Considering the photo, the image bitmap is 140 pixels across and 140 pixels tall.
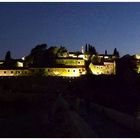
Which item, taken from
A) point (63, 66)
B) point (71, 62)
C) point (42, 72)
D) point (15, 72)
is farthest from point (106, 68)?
point (15, 72)

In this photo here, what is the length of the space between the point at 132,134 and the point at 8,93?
177ft

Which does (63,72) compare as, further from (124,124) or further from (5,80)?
(124,124)

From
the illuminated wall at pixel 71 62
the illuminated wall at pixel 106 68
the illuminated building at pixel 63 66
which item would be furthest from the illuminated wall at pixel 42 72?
the illuminated wall at pixel 106 68

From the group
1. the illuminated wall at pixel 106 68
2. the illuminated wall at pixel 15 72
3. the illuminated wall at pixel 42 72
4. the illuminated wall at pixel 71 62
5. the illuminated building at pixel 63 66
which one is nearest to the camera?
the illuminated wall at pixel 15 72

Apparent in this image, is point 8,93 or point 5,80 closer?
point 8,93

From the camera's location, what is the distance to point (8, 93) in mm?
67500

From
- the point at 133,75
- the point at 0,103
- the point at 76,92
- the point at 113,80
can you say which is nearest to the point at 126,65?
the point at 133,75

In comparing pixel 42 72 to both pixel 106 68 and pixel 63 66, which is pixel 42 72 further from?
pixel 106 68

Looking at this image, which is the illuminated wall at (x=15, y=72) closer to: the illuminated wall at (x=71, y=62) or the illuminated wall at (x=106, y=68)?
the illuminated wall at (x=71, y=62)

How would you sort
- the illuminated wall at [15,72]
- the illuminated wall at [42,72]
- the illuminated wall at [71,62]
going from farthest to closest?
the illuminated wall at [71,62]
the illuminated wall at [42,72]
the illuminated wall at [15,72]

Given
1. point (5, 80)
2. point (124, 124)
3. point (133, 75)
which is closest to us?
point (124, 124)

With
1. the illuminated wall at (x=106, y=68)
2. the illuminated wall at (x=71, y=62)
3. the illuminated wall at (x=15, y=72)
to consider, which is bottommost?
the illuminated wall at (x=15, y=72)

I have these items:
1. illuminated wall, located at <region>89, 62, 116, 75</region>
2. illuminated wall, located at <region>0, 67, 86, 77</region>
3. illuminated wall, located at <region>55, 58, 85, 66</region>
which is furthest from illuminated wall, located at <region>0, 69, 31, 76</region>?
illuminated wall, located at <region>89, 62, 116, 75</region>

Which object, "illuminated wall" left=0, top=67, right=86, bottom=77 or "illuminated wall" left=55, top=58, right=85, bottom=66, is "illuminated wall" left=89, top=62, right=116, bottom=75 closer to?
"illuminated wall" left=55, top=58, right=85, bottom=66
